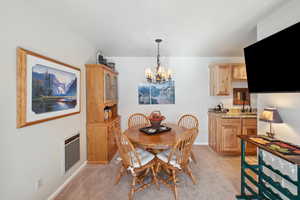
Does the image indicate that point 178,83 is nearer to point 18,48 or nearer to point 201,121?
point 201,121

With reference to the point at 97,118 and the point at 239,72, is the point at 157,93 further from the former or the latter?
the point at 239,72

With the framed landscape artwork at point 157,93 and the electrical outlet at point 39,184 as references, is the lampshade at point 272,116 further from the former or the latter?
the electrical outlet at point 39,184

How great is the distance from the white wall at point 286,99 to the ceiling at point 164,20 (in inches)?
4.8

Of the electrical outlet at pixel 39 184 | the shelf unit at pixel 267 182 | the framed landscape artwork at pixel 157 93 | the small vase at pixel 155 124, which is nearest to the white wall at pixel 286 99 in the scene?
the shelf unit at pixel 267 182

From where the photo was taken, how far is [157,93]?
12.7ft

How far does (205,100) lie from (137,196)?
9.93 feet

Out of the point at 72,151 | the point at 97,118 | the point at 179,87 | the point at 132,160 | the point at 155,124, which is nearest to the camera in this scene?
the point at 132,160

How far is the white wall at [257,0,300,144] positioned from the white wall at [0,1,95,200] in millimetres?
3070

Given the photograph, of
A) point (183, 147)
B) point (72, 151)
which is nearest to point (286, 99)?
point (183, 147)

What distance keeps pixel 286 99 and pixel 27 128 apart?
3130 millimetres

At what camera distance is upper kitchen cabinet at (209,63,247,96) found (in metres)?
3.50

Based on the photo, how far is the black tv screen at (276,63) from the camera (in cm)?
136

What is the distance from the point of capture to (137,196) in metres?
1.88

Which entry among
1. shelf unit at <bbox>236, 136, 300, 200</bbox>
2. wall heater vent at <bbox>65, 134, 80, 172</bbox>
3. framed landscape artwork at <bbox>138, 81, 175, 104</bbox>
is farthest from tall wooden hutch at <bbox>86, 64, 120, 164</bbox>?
shelf unit at <bbox>236, 136, 300, 200</bbox>
